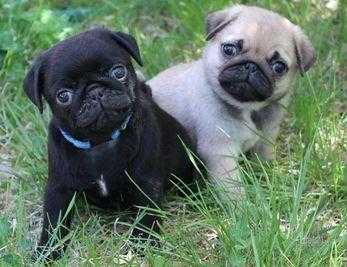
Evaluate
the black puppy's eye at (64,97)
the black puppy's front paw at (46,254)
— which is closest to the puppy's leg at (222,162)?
the black puppy's front paw at (46,254)

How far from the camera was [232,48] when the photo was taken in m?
4.55

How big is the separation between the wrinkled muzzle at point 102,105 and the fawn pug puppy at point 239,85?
2.81 ft

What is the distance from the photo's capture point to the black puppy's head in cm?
370

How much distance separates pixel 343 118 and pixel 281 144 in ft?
1.37

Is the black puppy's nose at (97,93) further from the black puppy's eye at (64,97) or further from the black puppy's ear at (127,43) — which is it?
the black puppy's ear at (127,43)

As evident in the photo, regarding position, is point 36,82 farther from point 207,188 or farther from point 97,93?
point 207,188

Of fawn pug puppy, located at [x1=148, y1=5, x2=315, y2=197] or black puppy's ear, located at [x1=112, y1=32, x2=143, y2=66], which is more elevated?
black puppy's ear, located at [x1=112, y1=32, x2=143, y2=66]

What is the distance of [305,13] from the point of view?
5793mm

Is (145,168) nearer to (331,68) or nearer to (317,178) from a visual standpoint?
(317,178)

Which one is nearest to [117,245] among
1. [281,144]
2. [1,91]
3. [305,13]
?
[281,144]

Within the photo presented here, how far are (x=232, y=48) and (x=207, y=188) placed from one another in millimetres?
810

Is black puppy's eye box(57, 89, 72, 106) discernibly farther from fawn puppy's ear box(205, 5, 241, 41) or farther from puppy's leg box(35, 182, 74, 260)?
fawn puppy's ear box(205, 5, 241, 41)

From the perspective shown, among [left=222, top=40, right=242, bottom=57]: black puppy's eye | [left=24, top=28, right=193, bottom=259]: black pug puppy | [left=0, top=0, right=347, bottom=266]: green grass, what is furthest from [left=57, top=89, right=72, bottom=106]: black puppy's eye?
[left=222, top=40, right=242, bottom=57]: black puppy's eye

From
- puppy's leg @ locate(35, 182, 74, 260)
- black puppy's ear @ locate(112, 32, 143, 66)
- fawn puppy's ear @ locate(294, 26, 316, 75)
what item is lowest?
puppy's leg @ locate(35, 182, 74, 260)
